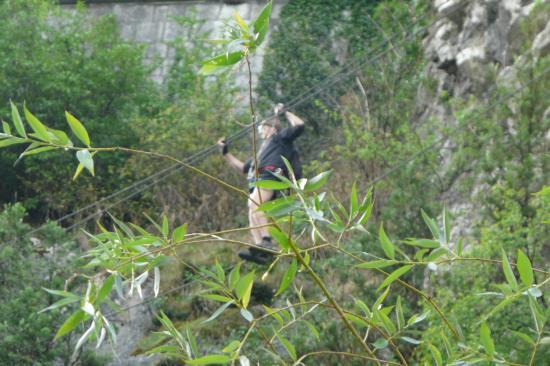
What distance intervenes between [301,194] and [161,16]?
A: 61.5 ft

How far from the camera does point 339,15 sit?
20469 millimetres

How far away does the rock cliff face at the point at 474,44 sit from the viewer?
50.5 ft

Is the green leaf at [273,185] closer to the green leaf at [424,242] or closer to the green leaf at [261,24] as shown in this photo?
the green leaf at [261,24]

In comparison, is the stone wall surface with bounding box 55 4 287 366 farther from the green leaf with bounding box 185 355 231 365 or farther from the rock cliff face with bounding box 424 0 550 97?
the green leaf with bounding box 185 355 231 365

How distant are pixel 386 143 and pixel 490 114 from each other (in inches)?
78.1

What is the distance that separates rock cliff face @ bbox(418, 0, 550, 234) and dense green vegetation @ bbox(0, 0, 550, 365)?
0.22 meters

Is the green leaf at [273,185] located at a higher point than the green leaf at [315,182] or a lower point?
higher

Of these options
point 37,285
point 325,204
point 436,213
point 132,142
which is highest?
point 325,204

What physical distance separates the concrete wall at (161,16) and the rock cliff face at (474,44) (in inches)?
165

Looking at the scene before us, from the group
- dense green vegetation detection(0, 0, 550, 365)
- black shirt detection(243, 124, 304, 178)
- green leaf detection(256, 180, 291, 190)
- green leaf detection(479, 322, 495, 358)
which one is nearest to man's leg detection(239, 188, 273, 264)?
black shirt detection(243, 124, 304, 178)

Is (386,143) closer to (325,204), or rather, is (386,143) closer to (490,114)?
(490,114)

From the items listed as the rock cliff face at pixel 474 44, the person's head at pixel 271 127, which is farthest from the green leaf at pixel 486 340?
the rock cliff face at pixel 474 44

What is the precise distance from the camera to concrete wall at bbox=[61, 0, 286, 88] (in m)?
21.8

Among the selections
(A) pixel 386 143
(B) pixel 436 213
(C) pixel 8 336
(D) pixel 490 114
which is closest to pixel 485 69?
(A) pixel 386 143
